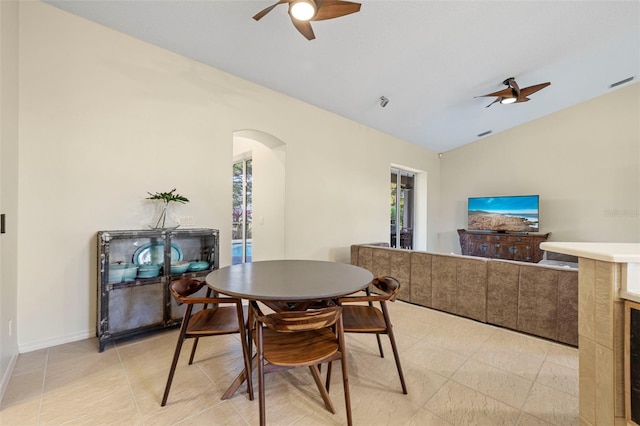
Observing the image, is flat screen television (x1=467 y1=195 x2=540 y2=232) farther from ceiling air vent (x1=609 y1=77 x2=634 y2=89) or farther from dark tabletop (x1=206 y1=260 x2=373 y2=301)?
dark tabletop (x1=206 y1=260 x2=373 y2=301)

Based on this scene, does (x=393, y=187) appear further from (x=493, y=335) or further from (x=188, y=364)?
(x=188, y=364)

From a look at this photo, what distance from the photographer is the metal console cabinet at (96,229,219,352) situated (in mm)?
2342

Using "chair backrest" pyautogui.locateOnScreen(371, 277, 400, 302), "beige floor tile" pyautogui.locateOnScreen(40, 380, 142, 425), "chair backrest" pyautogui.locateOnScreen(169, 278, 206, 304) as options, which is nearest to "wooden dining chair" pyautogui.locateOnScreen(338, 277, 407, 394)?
"chair backrest" pyautogui.locateOnScreen(371, 277, 400, 302)

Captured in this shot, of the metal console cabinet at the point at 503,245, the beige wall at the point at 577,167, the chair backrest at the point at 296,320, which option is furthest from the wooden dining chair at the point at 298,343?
the beige wall at the point at 577,167

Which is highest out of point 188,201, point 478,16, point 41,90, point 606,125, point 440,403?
point 478,16

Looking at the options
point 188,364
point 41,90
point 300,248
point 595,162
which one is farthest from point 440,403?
point 595,162

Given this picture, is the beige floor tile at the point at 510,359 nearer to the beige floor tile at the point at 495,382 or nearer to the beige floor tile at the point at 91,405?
the beige floor tile at the point at 495,382

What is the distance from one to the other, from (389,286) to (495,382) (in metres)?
1.00

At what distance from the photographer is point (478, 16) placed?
2.72 m

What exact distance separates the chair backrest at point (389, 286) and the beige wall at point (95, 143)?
209cm

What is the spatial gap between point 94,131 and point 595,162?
769 cm

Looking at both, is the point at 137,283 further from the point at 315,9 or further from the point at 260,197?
the point at 315,9

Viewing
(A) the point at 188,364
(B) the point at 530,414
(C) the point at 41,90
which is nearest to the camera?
(B) the point at 530,414

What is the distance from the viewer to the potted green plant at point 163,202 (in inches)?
110
